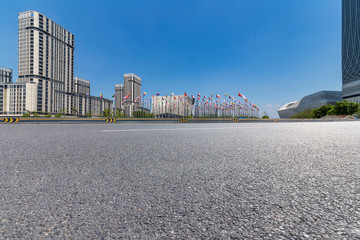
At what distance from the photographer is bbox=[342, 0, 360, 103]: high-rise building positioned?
244 feet

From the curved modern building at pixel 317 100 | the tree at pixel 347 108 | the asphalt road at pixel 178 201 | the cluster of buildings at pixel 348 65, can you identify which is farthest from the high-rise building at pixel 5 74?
the cluster of buildings at pixel 348 65

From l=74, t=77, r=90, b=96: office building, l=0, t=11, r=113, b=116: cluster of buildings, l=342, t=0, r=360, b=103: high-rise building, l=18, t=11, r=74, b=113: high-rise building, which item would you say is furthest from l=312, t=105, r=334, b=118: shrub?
l=18, t=11, r=74, b=113: high-rise building

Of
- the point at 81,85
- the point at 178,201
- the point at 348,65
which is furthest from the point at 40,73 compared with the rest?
the point at 348,65

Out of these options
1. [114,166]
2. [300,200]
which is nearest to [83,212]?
[114,166]

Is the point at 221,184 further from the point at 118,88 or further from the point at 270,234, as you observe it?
the point at 118,88

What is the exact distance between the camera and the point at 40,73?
85812mm

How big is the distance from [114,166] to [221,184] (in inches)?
37.7

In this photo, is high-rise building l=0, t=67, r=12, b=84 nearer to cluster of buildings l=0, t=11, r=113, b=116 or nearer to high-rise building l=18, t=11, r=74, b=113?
cluster of buildings l=0, t=11, r=113, b=116

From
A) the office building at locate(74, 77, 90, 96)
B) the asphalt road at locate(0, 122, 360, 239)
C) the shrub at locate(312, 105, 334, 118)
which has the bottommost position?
the asphalt road at locate(0, 122, 360, 239)

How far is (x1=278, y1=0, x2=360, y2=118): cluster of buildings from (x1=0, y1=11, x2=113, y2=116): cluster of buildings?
347 ft

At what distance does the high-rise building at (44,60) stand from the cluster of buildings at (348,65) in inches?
4915

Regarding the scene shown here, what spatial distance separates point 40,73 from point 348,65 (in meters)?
146

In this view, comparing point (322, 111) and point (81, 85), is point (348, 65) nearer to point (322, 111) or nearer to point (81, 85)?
point (322, 111)

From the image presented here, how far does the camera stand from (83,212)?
79cm
